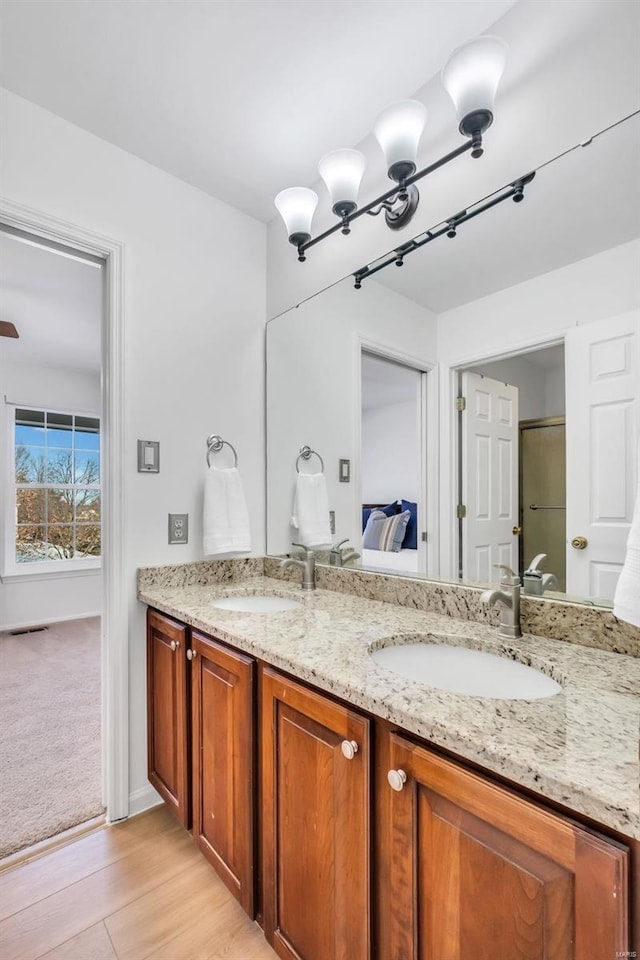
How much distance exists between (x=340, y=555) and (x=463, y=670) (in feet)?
2.58

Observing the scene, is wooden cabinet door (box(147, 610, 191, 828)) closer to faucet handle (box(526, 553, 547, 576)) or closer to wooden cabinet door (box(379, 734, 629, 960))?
wooden cabinet door (box(379, 734, 629, 960))

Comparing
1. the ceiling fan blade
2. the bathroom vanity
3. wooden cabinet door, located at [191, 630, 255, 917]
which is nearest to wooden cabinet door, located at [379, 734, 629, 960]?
the bathroom vanity

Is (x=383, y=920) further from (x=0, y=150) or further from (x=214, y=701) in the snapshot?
(x=0, y=150)

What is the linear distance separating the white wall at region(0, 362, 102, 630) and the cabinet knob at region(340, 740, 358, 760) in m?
3.66

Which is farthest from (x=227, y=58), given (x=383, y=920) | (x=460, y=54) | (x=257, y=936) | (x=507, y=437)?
(x=257, y=936)

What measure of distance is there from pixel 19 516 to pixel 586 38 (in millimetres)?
4877

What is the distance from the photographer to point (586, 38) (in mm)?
1104

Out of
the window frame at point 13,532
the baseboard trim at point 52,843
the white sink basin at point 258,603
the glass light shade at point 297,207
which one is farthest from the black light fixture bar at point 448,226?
the window frame at point 13,532

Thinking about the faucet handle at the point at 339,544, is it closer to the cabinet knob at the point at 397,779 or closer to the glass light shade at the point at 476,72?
the cabinet knob at the point at 397,779

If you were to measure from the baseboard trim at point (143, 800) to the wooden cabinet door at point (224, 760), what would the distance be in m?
0.43

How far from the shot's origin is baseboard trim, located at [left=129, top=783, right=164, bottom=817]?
1690mm

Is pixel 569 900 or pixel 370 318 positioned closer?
pixel 569 900

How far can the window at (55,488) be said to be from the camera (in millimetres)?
4246

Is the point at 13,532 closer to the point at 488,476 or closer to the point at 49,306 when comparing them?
the point at 49,306
